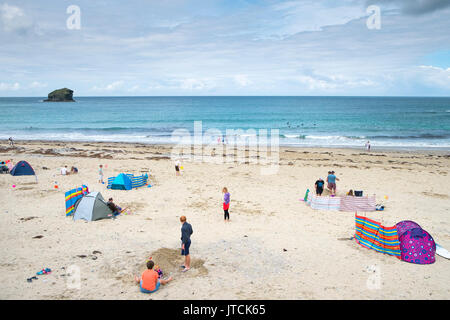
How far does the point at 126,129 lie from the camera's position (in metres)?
49.0

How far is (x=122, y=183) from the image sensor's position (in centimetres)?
1508

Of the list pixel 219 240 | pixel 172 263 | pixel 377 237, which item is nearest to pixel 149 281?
pixel 172 263

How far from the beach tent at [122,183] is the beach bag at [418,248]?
1226 cm

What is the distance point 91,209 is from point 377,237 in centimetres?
1003

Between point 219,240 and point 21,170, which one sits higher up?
point 21,170

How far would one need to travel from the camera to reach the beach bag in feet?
26.9

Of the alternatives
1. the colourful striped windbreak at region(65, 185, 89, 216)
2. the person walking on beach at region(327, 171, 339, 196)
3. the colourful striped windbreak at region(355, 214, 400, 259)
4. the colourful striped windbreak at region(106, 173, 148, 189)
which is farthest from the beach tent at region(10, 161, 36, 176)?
the colourful striped windbreak at region(355, 214, 400, 259)

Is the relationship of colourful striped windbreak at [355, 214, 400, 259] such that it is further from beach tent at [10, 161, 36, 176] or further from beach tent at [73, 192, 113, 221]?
beach tent at [10, 161, 36, 176]

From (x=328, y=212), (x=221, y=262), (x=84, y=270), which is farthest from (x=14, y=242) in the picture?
(x=328, y=212)

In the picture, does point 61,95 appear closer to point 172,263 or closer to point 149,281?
point 172,263

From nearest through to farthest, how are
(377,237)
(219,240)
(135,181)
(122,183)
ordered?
(377,237) < (219,240) < (122,183) < (135,181)

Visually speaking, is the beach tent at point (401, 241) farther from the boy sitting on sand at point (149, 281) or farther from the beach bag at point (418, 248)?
the boy sitting on sand at point (149, 281)

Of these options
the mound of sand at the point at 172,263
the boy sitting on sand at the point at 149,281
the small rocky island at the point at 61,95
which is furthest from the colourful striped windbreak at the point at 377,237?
the small rocky island at the point at 61,95
